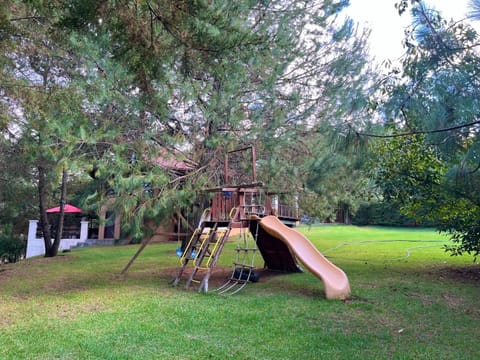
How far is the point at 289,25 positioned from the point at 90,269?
23.2 feet

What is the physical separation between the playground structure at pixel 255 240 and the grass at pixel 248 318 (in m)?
0.33

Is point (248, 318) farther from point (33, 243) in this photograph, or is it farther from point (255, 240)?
point (33, 243)

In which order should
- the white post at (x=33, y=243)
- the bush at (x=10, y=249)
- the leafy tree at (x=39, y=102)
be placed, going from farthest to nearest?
the white post at (x=33, y=243) → the bush at (x=10, y=249) → the leafy tree at (x=39, y=102)

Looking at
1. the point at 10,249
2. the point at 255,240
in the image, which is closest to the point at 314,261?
the point at 255,240

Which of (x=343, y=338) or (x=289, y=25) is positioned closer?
(x=343, y=338)

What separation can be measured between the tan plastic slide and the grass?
0.22m

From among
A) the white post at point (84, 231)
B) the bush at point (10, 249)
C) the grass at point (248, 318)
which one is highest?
the white post at point (84, 231)

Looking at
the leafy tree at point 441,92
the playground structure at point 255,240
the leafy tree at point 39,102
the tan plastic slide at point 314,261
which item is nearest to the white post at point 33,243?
the leafy tree at point 39,102

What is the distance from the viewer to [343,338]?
161 inches

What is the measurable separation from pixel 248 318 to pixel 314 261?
6.66ft

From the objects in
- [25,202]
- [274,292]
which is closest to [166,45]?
[274,292]

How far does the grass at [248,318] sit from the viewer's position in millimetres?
3727

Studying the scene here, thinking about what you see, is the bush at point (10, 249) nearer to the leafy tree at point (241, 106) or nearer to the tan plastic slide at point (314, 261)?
the leafy tree at point (241, 106)

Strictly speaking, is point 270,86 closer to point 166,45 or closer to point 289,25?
point 289,25
